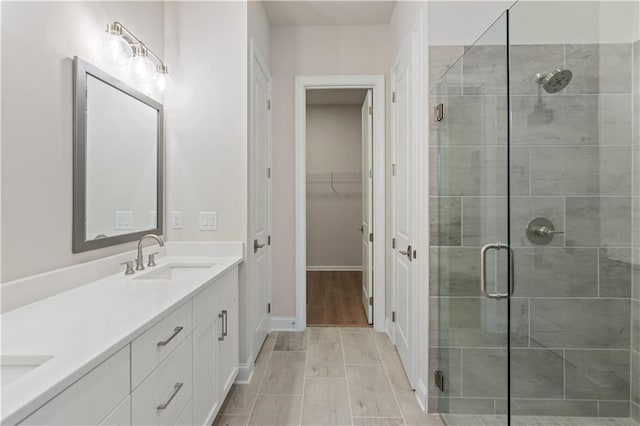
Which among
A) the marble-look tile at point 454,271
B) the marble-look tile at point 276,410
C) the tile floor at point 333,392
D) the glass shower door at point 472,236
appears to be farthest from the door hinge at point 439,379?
the marble-look tile at point 276,410

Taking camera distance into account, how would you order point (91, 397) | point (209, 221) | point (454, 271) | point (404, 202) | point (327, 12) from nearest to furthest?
point (91, 397) → point (454, 271) → point (209, 221) → point (404, 202) → point (327, 12)

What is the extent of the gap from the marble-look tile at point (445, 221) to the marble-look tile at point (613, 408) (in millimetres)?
996

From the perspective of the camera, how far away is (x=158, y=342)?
3.63 ft

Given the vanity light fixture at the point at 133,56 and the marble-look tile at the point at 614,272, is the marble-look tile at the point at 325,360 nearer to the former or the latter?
the marble-look tile at the point at 614,272

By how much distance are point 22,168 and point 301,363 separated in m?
2.07

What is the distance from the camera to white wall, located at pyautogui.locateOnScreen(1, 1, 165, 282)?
1.15 meters

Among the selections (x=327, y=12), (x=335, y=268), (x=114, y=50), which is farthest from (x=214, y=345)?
(x=335, y=268)

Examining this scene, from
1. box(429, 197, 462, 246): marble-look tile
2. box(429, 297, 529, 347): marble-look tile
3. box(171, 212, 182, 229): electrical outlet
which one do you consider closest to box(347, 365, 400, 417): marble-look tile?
box(429, 297, 529, 347): marble-look tile

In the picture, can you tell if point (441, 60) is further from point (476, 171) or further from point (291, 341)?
point (291, 341)

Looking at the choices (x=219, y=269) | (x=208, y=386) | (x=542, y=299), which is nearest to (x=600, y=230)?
(x=542, y=299)

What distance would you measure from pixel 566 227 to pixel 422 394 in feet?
4.10

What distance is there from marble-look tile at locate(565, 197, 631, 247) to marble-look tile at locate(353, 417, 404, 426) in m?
1.31

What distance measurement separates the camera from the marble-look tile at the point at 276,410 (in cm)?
181

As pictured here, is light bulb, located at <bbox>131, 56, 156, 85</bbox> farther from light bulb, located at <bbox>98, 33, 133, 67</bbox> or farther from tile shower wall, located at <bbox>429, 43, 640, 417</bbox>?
tile shower wall, located at <bbox>429, 43, 640, 417</bbox>
